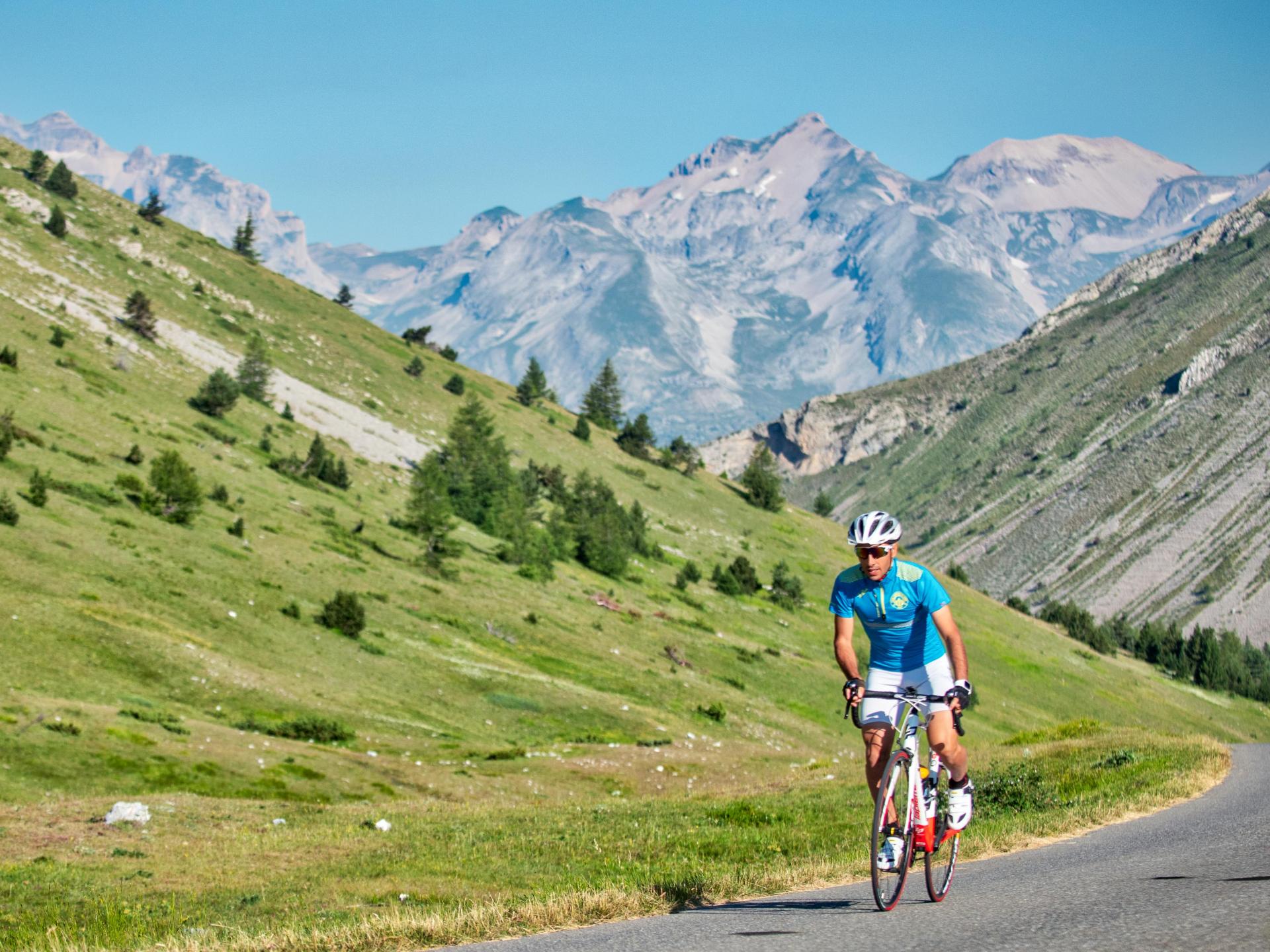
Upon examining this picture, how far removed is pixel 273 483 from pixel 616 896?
83.0 meters

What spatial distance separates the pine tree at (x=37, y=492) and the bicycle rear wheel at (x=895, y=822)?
193ft

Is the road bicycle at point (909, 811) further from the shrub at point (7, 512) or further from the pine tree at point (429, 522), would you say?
the pine tree at point (429, 522)

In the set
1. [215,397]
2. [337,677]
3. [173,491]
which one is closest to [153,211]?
[215,397]

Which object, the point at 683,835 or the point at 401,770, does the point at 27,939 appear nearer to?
the point at 683,835

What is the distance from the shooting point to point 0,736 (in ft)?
106

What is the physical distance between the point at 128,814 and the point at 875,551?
62.1ft

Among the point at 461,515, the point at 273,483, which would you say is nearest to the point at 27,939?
the point at 273,483

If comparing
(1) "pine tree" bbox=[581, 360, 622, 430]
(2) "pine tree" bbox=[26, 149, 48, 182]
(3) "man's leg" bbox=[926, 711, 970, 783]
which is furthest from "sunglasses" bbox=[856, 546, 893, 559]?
(1) "pine tree" bbox=[581, 360, 622, 430]

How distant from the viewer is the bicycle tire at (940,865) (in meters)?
11.2

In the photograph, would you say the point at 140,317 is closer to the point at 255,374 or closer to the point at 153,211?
the point at 255,374

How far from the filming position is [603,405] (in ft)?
639

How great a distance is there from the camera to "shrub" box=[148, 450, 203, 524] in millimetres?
66688

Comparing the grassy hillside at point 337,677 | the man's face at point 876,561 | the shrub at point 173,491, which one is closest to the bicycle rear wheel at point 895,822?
the man's face at point 876,561

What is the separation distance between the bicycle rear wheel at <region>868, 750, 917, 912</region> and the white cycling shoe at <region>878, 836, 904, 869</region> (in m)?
0.01
